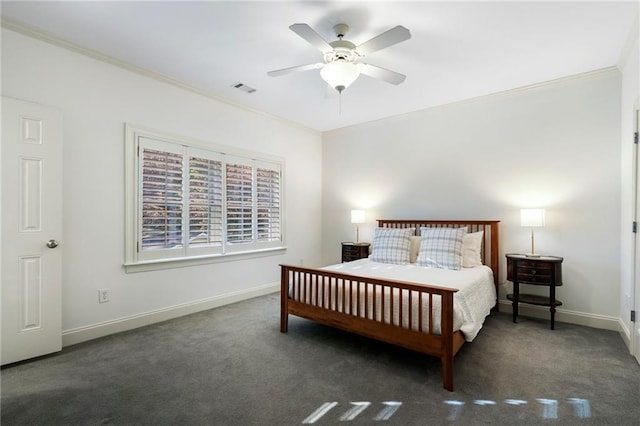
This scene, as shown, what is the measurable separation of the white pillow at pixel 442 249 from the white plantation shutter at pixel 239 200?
2423 millimetres

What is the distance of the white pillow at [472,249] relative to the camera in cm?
362

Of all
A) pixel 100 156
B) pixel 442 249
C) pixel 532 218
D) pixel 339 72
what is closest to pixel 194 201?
pixel 100 156

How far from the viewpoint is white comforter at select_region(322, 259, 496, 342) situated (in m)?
2.41

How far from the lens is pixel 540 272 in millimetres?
3283

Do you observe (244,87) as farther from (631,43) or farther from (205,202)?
(631,43)

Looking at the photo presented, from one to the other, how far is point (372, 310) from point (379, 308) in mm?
68

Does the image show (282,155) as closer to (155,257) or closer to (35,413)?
(155,257)

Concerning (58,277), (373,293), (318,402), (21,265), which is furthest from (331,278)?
(21,265)

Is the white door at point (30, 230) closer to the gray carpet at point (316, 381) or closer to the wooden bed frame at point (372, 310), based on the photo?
the gray carpet at point (316, 381)

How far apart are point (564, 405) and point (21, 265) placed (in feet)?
13.6

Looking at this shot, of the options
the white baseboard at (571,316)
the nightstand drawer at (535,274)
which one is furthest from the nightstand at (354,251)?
the nightstand drawer at (535,274)

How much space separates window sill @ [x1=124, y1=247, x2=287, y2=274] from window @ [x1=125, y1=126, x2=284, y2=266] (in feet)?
0.07

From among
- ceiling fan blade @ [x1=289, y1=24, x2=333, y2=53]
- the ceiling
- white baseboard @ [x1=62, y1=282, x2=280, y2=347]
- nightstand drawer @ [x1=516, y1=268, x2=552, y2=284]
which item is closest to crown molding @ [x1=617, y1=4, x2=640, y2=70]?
the ceiling

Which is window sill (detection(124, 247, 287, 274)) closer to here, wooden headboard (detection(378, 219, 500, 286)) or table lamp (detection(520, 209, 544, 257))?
wooden headboard (detection(378, 219, 500, 286))
